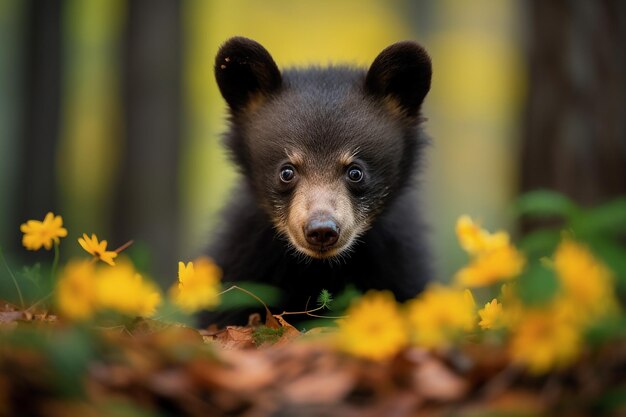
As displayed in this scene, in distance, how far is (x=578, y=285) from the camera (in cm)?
304

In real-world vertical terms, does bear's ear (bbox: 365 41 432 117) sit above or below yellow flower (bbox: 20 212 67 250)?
above

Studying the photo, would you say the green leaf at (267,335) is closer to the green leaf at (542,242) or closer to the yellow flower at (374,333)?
the yellow flower at (374,333)

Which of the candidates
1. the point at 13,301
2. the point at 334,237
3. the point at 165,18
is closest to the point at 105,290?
the point at 13,301

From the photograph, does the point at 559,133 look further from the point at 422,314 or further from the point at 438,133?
the point at 438,133

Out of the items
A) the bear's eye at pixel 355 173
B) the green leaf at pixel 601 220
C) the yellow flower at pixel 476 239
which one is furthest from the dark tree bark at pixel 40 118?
the green leaf at pixel 601 220

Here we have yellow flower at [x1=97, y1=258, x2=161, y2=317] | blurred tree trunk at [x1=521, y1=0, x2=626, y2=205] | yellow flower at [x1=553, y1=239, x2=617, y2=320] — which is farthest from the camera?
blurred tree trunk at [x1=521, y1=0, x2=626, y2=205]

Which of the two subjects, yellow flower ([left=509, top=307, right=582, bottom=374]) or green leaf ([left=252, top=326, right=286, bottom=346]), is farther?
green leaf ([left=252, top=326, right=286, bottom=346])

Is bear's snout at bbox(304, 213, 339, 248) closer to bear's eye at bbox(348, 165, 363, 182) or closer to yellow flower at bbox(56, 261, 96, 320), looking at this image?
bear's eye at bbox(348, 165, 363, 182)

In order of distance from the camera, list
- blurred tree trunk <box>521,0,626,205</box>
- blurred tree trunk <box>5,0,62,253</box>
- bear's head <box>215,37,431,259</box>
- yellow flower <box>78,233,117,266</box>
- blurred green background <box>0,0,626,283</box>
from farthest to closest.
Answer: blurred tree trunk <box>5,0,62,253</box> → blurred green background <box>0,0,626,283</box> → blurred tree trunk <box>521,0,626,205</box> → bear's head <box>215,37,431,259</box> → yellow flower <box>78,233,117,266</box>

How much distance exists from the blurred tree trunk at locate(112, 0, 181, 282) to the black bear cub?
8.13m

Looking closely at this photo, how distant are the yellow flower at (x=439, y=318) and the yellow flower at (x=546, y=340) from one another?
254mm

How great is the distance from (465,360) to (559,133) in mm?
6700

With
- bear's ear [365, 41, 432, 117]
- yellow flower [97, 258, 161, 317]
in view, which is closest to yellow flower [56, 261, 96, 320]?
yellow flower [97, 258, 161, 317]

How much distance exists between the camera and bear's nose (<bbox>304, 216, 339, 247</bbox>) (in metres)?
6.15
